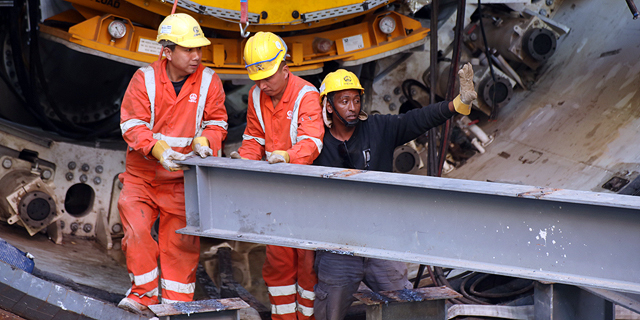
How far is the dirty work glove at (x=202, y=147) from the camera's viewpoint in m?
2.79

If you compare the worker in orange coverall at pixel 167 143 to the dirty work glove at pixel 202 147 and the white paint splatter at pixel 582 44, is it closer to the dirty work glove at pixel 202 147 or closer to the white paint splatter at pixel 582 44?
the dirty work glove at pixel 202 147

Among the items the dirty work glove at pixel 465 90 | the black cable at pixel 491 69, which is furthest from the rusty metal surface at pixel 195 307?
the black cable at pixel 491 69

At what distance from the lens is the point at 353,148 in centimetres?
328

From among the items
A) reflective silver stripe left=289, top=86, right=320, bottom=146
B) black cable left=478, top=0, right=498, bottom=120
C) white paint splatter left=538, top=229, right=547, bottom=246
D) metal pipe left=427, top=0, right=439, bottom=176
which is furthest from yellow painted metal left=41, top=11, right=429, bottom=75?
white paint splatter left=538, top=229, right=547, bottom=246

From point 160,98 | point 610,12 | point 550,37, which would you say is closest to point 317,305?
point 160,98

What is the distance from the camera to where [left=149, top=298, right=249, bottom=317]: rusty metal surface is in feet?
8.43

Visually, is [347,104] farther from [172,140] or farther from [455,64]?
[455,64]

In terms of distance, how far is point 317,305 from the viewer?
11.1 ft

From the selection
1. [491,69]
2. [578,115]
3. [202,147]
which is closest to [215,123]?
[202,147]

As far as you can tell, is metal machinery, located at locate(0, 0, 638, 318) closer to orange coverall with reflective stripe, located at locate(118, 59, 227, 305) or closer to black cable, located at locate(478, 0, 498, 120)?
black cable, located at locate(478, 0, 498, 120)

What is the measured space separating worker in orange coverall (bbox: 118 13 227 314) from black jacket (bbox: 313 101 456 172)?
0.59 meters

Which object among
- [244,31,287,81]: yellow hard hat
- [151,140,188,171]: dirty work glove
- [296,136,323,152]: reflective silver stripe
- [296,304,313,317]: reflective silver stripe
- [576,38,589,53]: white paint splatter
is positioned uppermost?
[576,38,589,53]: white paint splatter

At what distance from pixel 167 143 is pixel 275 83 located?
0.63 m

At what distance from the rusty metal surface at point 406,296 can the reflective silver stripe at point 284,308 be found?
0.64 m
